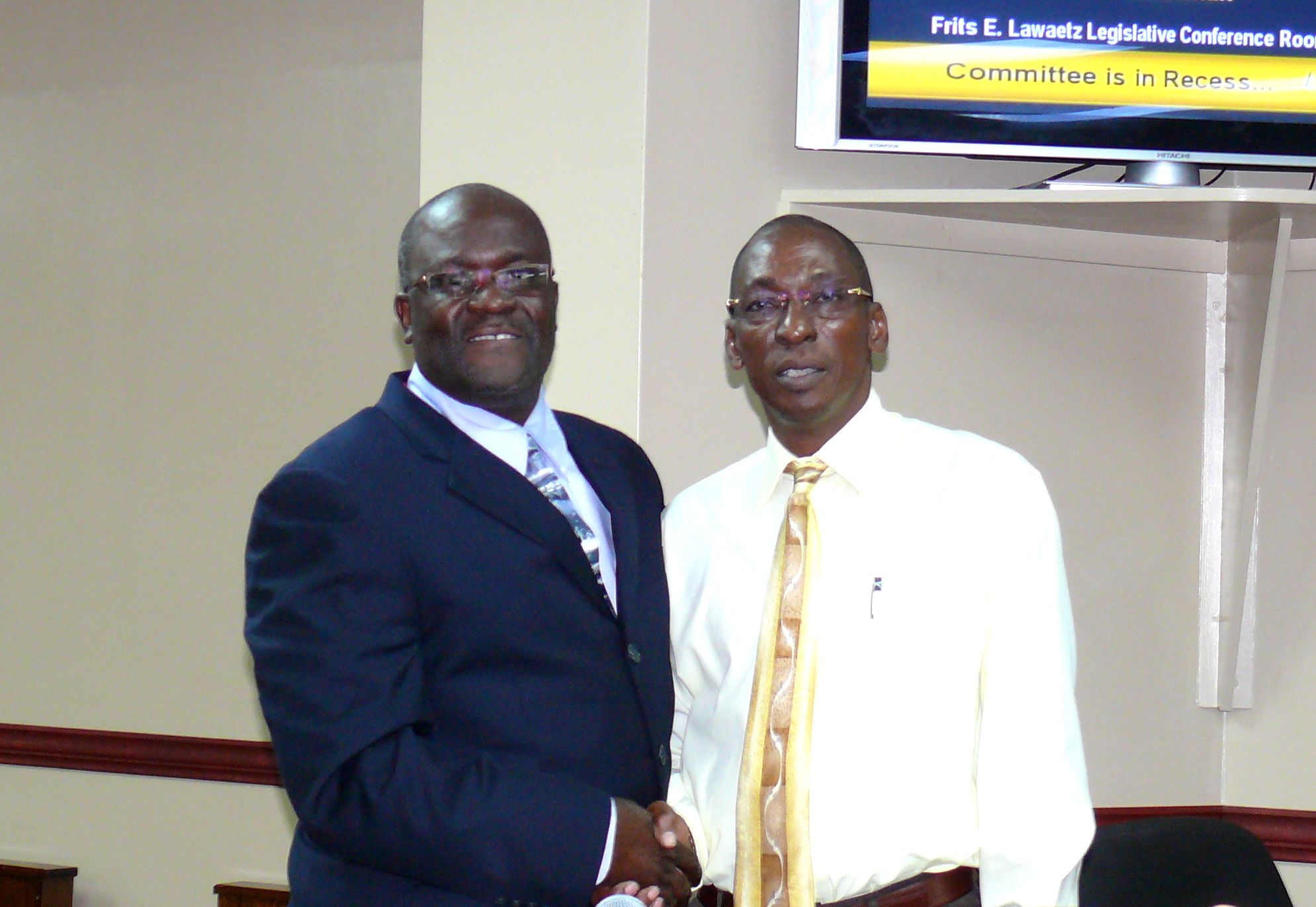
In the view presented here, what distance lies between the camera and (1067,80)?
2.90 m

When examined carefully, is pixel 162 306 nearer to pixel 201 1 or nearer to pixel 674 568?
pixel 201 1

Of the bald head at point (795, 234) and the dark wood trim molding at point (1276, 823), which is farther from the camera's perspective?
the dark wood trim molding at point (1276, 823)

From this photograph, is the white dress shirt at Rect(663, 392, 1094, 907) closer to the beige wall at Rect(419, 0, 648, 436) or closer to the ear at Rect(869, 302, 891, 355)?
the ear at Rect(869, 302, 891, 355)

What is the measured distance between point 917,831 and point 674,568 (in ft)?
1.82

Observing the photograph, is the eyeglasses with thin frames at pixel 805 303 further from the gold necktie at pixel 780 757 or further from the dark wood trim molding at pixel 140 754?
the dark wood trim molding at pixel 140 754

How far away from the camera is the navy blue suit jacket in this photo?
1824 mm

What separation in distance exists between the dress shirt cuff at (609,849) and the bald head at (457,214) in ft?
2.59

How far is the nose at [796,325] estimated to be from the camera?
2.06 metres

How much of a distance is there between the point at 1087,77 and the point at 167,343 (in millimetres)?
2758

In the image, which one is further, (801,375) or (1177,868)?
(1177,868)

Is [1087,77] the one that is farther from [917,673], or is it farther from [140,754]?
[140,754]

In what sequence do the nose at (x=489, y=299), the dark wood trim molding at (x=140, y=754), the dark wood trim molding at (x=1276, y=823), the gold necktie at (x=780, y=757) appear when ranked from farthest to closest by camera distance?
the dark wood trim molding at (x=140, y=754)
the dark wood trim molding at (x=1276, y=823)
the nose at (x=489, y=299)
the gold necktie at (x=780, y=757)

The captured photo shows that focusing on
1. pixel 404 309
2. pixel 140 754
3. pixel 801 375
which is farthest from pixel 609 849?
pixel 140 754

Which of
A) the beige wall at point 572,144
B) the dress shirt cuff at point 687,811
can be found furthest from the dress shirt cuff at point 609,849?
the beige wall at point 572,144
